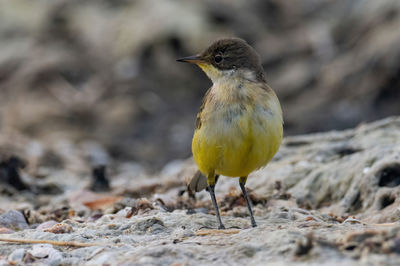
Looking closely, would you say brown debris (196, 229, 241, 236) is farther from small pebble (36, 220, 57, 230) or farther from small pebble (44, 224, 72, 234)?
small pebble (36, 220, 57, 230)

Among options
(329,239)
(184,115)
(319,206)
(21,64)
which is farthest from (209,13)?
(329,239)

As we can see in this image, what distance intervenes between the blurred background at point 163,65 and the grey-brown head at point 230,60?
6046 millimetres

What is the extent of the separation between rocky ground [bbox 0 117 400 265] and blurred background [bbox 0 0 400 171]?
298cm

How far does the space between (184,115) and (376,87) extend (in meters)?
4.58

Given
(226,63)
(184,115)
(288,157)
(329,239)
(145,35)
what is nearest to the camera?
(329,239)

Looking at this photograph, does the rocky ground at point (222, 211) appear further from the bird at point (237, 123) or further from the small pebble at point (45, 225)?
the bird at point (237, 123)

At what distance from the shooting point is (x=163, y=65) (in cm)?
1575

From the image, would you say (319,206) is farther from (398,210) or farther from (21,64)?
(21,64)

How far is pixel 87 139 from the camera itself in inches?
518

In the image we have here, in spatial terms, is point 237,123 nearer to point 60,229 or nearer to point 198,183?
point 198,183

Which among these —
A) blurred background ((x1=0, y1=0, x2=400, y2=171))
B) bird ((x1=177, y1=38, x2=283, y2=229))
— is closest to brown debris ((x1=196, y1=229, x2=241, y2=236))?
bird ((x1=177, y1=38, x2=283, y2=229))

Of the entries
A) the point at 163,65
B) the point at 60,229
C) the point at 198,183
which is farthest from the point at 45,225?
the point at 163,65

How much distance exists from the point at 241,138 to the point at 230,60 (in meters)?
1.05

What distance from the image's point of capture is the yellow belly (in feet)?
17.6
